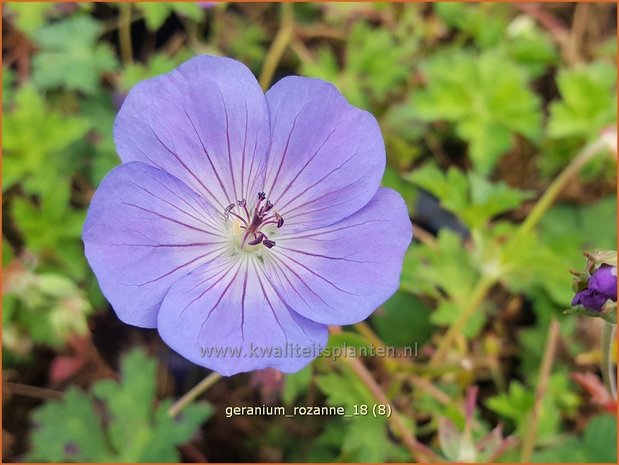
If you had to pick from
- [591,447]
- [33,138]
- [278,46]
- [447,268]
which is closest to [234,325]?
[447,268]

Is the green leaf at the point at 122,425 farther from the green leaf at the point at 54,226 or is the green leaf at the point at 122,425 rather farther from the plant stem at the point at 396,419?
the plant stem at the point at 396,419

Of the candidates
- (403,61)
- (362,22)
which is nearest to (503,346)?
(403,61)

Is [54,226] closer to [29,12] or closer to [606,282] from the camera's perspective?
[29,12]

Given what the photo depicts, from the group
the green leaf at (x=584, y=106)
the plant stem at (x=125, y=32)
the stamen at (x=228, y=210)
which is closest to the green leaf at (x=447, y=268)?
the green leaf at (x=584, y=106)

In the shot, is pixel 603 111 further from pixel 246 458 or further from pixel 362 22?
pixel 246 458

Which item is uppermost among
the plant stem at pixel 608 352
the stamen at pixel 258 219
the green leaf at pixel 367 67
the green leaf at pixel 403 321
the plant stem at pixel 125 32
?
the plant stem at pixel 125 32

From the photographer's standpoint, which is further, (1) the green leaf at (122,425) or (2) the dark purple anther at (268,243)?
(1) the green leaf at (122,425)
